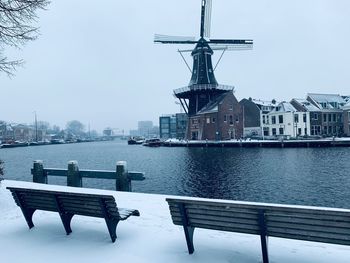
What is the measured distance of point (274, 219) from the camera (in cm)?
434

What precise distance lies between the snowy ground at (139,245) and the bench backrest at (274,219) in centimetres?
61

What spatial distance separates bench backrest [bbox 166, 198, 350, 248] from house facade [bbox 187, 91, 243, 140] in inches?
2284

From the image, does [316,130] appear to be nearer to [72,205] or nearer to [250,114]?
[250,114]

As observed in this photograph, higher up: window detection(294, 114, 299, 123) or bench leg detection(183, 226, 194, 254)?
window detection(294, 114, 299, 123)

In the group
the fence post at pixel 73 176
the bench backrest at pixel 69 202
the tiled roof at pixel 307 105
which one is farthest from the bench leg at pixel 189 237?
the tiled roof at pixel 307 105

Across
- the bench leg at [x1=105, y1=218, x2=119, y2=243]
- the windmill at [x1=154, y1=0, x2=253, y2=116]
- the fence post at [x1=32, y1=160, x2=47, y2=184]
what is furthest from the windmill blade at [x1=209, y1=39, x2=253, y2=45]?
the bench leg at [x1=105, y1=218, x2=119, y2=243]

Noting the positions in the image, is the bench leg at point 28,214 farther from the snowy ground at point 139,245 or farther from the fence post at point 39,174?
the fence post at point 39,174

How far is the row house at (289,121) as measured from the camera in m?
66.5

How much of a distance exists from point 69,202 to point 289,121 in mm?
66264

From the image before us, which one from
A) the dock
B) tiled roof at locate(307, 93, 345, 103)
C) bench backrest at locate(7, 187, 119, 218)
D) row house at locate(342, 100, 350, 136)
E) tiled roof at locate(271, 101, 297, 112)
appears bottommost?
the dock

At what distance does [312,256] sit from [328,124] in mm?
71748

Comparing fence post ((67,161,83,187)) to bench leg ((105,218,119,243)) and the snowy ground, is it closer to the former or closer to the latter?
the snowy ground

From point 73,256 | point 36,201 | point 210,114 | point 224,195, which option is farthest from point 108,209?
point 210,114

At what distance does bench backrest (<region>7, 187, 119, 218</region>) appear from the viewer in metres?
5.38
